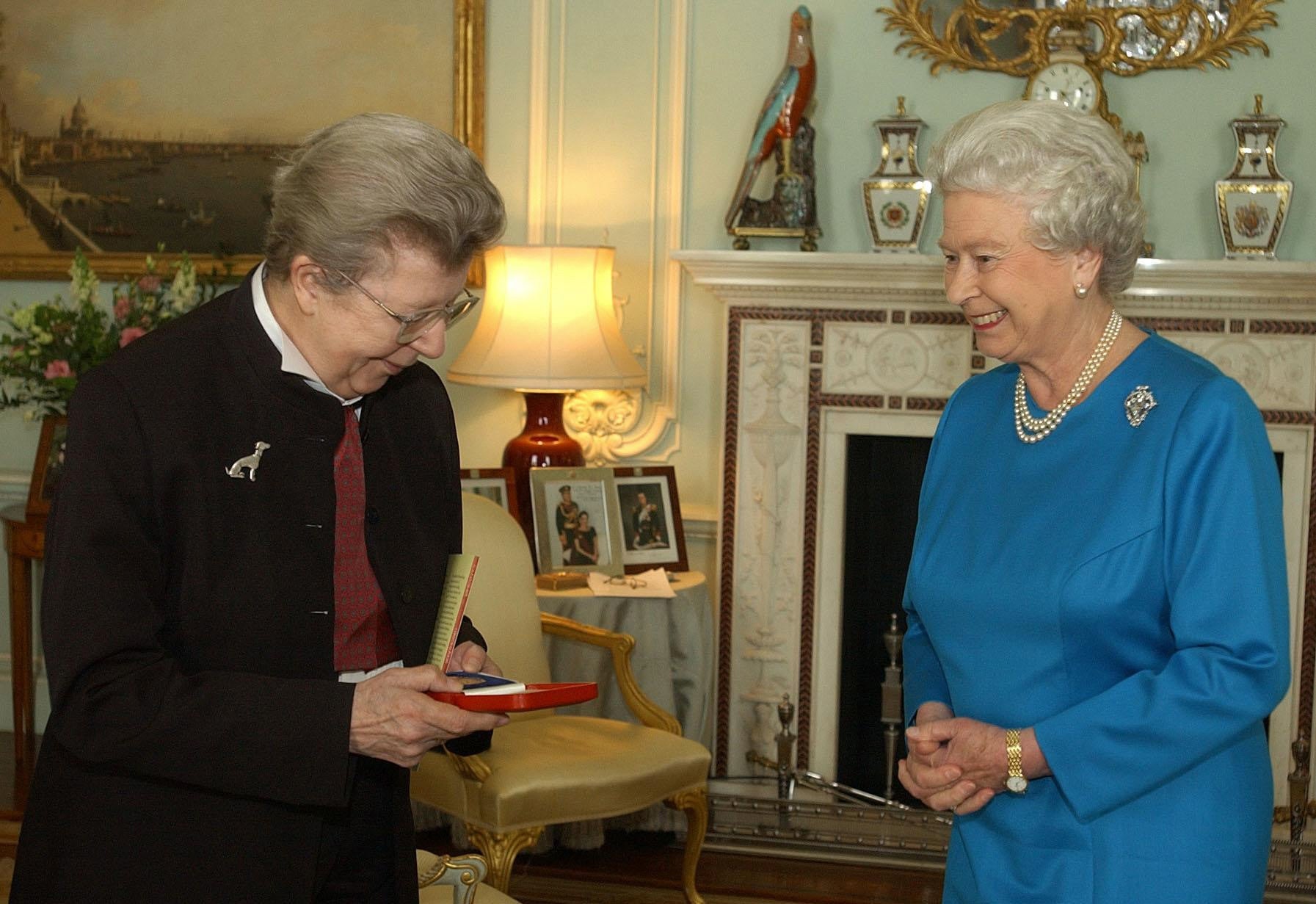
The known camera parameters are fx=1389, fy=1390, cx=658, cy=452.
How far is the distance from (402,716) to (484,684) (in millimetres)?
180

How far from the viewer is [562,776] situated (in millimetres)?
3238

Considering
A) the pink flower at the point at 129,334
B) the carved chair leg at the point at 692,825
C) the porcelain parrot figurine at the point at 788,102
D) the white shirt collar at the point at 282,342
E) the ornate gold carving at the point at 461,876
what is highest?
the porcelain parrot figurine at the point at 788,102

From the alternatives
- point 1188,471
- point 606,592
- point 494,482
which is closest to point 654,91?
point 494,482

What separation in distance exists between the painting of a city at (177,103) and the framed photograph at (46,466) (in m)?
0.82

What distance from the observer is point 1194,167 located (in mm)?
4156

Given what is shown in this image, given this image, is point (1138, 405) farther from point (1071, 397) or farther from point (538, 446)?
point (538, 446)

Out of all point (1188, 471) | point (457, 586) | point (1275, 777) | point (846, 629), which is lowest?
point (1275, 777)

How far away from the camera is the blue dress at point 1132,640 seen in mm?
1623

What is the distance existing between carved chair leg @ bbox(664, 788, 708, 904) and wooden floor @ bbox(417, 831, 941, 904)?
196 mm

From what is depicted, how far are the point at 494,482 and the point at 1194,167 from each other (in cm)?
230

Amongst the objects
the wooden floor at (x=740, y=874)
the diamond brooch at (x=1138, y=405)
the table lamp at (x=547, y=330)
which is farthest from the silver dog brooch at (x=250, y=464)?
the wooden floor at (x=740, y=874)

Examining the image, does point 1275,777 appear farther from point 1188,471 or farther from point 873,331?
point 1188,471

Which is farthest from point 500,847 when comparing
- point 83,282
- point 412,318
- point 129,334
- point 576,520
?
point 83,282

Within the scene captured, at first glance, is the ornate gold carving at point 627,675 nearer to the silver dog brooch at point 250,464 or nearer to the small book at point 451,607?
the small book at point 451,607
